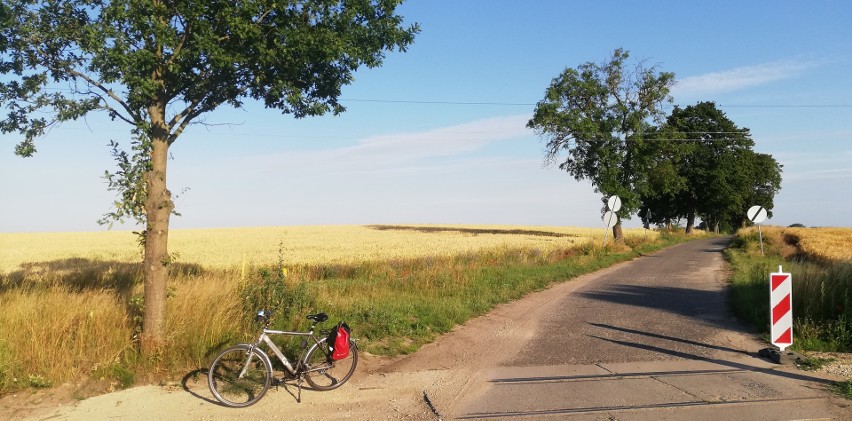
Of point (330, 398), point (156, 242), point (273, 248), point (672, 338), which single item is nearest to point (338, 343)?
point (330, 398)

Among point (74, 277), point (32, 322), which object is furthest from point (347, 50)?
point (74, 277)

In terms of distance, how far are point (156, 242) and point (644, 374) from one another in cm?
612

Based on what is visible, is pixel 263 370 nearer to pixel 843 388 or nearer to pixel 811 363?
pixel 843 388

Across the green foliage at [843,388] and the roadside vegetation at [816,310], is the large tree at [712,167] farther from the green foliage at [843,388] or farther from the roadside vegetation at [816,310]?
the green foliage at [843,388]

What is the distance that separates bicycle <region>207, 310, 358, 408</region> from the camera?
6.73m

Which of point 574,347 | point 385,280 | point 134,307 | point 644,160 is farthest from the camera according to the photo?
point 644,160

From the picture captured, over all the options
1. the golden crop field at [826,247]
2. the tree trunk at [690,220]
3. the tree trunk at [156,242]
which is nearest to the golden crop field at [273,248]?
the tree trunk at [156,242]

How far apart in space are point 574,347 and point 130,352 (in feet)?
19.8

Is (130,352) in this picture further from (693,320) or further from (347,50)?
(693,320)

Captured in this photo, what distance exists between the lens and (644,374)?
768 centimetres

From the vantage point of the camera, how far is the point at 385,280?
1659 cm

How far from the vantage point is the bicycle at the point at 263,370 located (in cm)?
673

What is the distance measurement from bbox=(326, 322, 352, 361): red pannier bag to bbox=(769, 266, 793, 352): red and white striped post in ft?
18.3

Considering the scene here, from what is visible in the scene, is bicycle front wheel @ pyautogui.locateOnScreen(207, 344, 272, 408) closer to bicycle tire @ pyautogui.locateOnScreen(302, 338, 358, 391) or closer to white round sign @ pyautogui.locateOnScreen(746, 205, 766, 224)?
bicycle tire @ pyautogui.locateOnScreen(302, 338, 358, 391)
